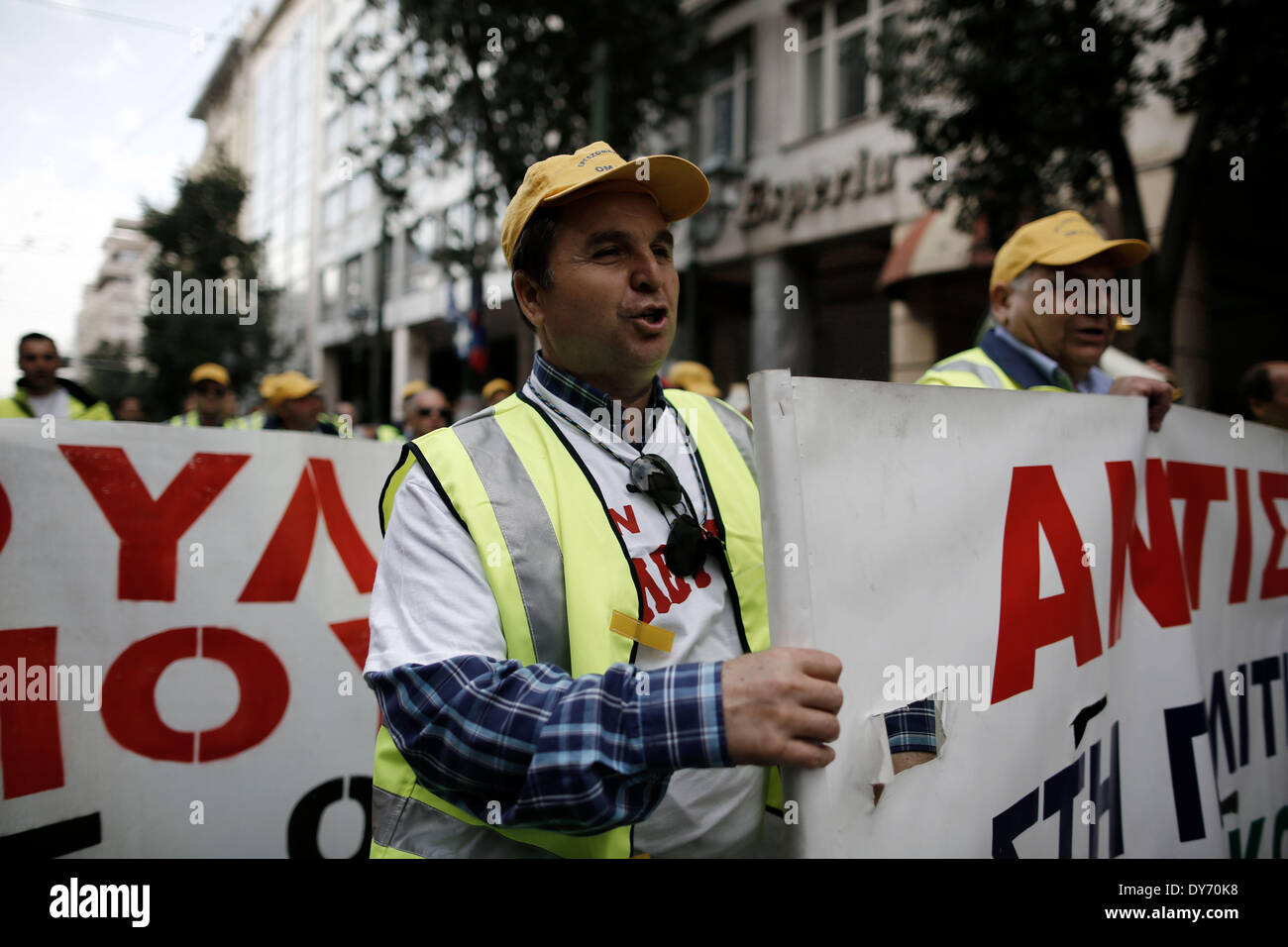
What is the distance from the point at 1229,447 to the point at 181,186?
2618cm

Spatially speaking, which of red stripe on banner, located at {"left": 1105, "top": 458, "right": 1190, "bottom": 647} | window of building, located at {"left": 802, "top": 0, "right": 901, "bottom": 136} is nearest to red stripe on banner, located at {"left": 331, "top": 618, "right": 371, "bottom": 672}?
red stripe on banner, located at {"left": 1105, "top": 458, "right": 1190, "bottom": 647}

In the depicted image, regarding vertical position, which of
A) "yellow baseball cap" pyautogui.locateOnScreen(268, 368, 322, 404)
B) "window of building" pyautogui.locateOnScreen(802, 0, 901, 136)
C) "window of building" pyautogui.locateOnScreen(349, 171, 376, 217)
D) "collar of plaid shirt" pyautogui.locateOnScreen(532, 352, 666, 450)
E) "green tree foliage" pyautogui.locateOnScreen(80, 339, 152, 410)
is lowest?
"collar of plaid shirt" pyautogui.locateOnScreen(532, 352, 666, 450)

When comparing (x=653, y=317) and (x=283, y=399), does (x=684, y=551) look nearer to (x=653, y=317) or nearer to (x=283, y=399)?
(x=653, y=317)

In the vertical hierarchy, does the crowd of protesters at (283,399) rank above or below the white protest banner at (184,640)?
above

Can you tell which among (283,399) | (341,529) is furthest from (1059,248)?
(283,399)

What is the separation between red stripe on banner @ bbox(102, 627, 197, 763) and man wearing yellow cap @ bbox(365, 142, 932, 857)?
163 cm

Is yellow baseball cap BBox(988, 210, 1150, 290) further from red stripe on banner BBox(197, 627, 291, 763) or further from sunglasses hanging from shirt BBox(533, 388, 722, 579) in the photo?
red stripe on banner BBox(197, 627, 291, 763)

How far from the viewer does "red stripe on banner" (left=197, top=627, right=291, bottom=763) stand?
281 cm

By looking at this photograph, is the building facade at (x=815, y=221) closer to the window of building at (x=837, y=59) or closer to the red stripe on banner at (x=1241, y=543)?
the window of building at (x=837, y=59)

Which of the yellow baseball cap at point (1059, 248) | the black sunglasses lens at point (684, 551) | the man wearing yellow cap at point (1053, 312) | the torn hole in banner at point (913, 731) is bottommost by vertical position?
the torn hole in banner at point (913, 731)

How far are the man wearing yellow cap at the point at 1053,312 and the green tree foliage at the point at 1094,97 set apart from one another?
374cm

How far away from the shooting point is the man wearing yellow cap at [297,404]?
22.1ft

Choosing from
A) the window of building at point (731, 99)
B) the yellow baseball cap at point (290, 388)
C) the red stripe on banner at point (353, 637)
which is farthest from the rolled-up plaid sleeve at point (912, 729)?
the window of building at point (731, 99)

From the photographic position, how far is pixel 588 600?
1.31 meters
